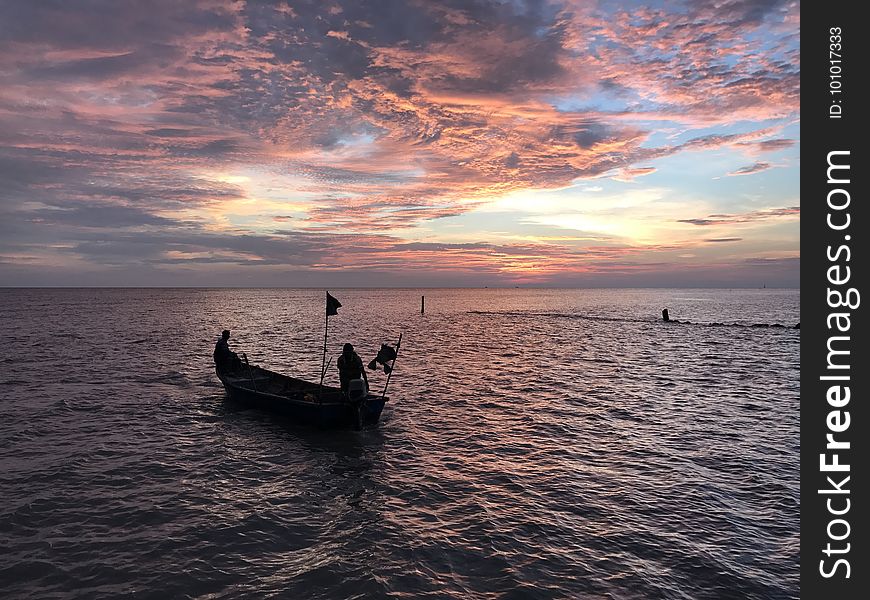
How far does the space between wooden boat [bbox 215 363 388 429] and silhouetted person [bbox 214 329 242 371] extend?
0.82 meters

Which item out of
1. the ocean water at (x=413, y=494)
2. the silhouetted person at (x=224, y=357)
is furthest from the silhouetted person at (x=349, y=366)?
the silhouetted person at (x=224, y=357)

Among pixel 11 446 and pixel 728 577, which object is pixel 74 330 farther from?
pixel 728 577

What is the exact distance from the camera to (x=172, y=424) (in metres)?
18.9

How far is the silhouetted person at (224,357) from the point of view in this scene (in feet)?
75.3

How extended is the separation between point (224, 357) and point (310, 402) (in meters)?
8.02

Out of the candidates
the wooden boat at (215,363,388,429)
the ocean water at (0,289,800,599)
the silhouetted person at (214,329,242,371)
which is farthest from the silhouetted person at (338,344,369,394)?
the silhouetted person at (214,329,242,371)

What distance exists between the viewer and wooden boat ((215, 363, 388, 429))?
17172 millimetres

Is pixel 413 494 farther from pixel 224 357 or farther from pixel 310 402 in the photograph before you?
pixel 224 357

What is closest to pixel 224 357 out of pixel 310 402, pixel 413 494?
pixel 310 402

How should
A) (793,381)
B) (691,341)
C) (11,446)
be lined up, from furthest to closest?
(691,341) < (793,381) < (11,446)

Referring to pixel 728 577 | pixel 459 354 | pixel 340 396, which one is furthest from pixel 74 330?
pixel 728 577

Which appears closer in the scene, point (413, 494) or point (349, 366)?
point (413, 494)

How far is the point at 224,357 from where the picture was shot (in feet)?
76.0

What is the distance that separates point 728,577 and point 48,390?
1192 inches
